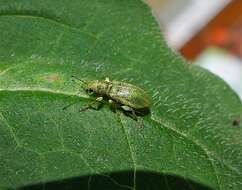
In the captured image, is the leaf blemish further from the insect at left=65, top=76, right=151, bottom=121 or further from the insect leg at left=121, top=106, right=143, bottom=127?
the insect leg at left=121, top=106, right=143, bottom=127

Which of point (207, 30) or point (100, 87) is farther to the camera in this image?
point (207, 30)

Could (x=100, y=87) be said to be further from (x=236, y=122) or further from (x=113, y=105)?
(x=236, y=122)

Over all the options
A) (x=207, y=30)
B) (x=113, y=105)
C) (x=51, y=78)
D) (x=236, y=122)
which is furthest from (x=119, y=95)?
(x=207, y=30)

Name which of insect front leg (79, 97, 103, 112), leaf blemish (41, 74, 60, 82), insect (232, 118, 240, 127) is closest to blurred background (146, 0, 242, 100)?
insect (232, 118, 240, 127)

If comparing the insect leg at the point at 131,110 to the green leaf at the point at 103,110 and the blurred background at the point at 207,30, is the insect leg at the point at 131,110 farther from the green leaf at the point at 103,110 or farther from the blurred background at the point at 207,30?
the blurred background at the point at 207,30

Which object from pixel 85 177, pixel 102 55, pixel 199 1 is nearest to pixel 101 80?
pixel 102 55

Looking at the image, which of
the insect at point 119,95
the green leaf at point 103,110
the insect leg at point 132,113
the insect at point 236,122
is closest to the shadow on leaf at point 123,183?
the green leaf at point 103,110

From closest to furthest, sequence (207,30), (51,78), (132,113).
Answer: (51,78), (132,113), (207,30)
